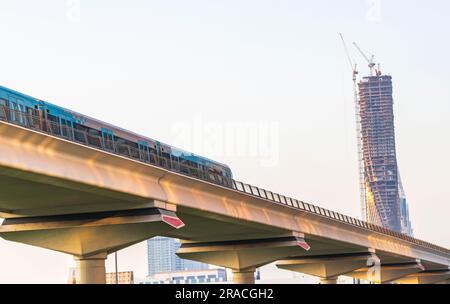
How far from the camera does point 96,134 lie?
54656mm

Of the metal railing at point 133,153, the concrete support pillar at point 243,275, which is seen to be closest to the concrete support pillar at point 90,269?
the metal railing at point 133,153

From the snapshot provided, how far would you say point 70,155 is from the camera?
166ft

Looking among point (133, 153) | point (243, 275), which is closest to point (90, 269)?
point (133, 153)

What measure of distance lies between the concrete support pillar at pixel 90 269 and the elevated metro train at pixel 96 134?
9.15 metres

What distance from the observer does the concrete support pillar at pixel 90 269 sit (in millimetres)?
67375

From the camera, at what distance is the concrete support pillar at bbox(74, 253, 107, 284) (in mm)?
67375

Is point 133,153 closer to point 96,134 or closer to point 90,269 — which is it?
point 96,134

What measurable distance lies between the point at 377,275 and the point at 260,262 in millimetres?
49539

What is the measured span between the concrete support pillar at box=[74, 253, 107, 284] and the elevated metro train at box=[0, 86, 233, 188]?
30.0 feet

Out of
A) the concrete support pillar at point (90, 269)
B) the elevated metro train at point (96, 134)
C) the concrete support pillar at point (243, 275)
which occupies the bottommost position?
the concrete support pillar at point (90, 269)

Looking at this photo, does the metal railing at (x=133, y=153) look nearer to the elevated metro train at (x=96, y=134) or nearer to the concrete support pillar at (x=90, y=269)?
the elevated metro train at (x=96, y=134)

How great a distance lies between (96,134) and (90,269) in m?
16.0
